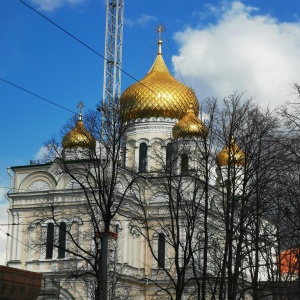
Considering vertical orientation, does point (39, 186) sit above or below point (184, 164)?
above

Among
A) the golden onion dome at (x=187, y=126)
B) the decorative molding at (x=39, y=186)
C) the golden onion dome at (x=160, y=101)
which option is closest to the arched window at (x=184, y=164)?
the golden onion dome at (x=187, y=126)

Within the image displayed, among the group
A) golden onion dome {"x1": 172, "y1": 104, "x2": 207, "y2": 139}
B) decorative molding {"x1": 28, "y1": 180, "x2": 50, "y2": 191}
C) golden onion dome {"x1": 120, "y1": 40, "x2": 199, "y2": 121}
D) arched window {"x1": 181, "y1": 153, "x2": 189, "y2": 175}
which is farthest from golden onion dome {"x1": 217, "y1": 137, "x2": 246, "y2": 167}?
golden onion dome {"x1": 120, "y1": 40, "x2": 199, "y2": 121}

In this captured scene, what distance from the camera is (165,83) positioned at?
50.5 metres

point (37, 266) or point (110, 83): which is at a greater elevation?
point (110, 83)

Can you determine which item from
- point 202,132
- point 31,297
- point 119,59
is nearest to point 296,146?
point 202,132

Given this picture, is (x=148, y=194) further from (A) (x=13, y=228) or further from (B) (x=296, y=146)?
(B) (x=296, y=146)

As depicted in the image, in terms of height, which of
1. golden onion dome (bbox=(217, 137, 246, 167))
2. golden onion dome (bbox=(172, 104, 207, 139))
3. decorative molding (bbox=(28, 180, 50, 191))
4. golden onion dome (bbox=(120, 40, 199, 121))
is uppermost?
golden onion dome (bbox=(120, 40, 199, 121))

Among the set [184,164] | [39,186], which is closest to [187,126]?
[184,164]

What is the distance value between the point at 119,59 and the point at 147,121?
483 centimetres

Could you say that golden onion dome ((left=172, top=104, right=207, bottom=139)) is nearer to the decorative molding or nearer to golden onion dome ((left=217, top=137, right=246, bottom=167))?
golden onion dome ((left=217, top=137, right=246, bottom=167))

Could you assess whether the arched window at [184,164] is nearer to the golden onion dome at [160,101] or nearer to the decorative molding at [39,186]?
the decorative molding at [39,186]

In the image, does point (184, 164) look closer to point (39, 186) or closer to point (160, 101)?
point (39, 186)

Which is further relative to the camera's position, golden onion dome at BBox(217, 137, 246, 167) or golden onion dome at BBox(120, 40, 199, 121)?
golden onion dome at BBox(120, 40, 199, 121)

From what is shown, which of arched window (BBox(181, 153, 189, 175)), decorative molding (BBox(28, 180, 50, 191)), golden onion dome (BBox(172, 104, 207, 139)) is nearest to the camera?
arched window (BBox(181, 153, 189, 175))
